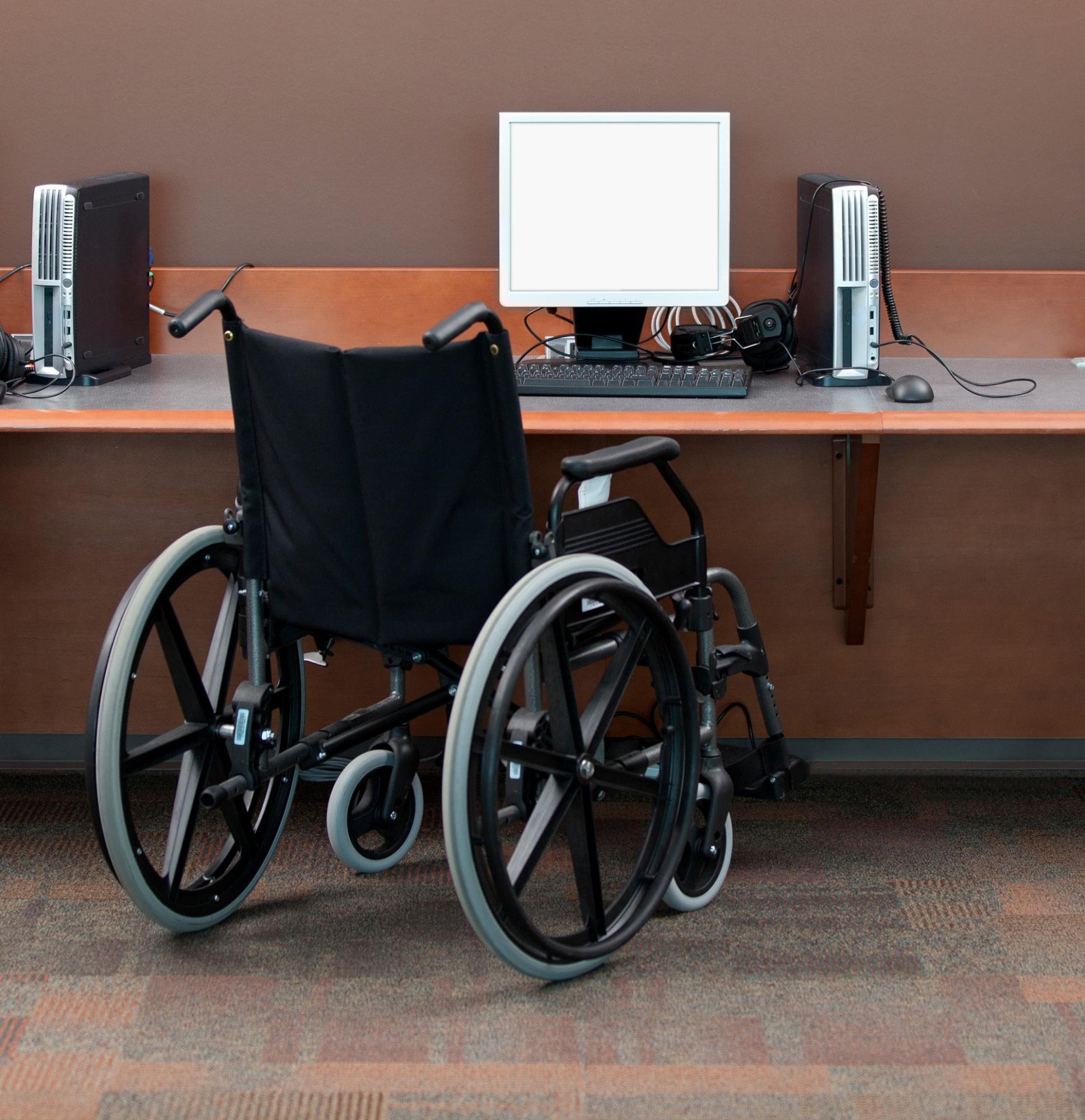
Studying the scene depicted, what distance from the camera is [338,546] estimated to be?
186 cm

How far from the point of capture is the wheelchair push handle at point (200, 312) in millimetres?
1745

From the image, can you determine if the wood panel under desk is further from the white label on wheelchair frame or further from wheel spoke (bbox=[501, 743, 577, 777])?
wheel spoke (bbox=[501, 743, 577, 777])

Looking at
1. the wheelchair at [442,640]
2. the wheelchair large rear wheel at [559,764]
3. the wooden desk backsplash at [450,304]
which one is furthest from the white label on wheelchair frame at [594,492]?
the wooden desk backsplash at [450,304]

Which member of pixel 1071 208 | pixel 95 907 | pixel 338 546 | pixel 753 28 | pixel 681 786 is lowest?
pixel 95 907

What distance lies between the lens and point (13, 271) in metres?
2.68

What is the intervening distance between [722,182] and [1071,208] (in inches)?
29.0

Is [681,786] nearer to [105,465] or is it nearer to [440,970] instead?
[440,970]

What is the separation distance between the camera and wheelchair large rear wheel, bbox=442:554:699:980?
5.39 feet

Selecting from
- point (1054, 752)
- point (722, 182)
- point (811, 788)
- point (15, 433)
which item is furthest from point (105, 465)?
point (1054, 752)

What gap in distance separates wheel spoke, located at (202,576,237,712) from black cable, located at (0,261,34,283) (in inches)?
41.4

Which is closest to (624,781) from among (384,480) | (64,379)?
(384,480)

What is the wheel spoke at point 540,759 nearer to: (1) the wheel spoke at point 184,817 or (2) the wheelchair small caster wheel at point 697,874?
(2) the wheelchair small caster wheel at point 697,874

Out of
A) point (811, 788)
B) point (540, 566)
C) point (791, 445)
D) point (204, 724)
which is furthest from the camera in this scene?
point (811, 788)

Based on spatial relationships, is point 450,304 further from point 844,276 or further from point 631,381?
point 844,276
